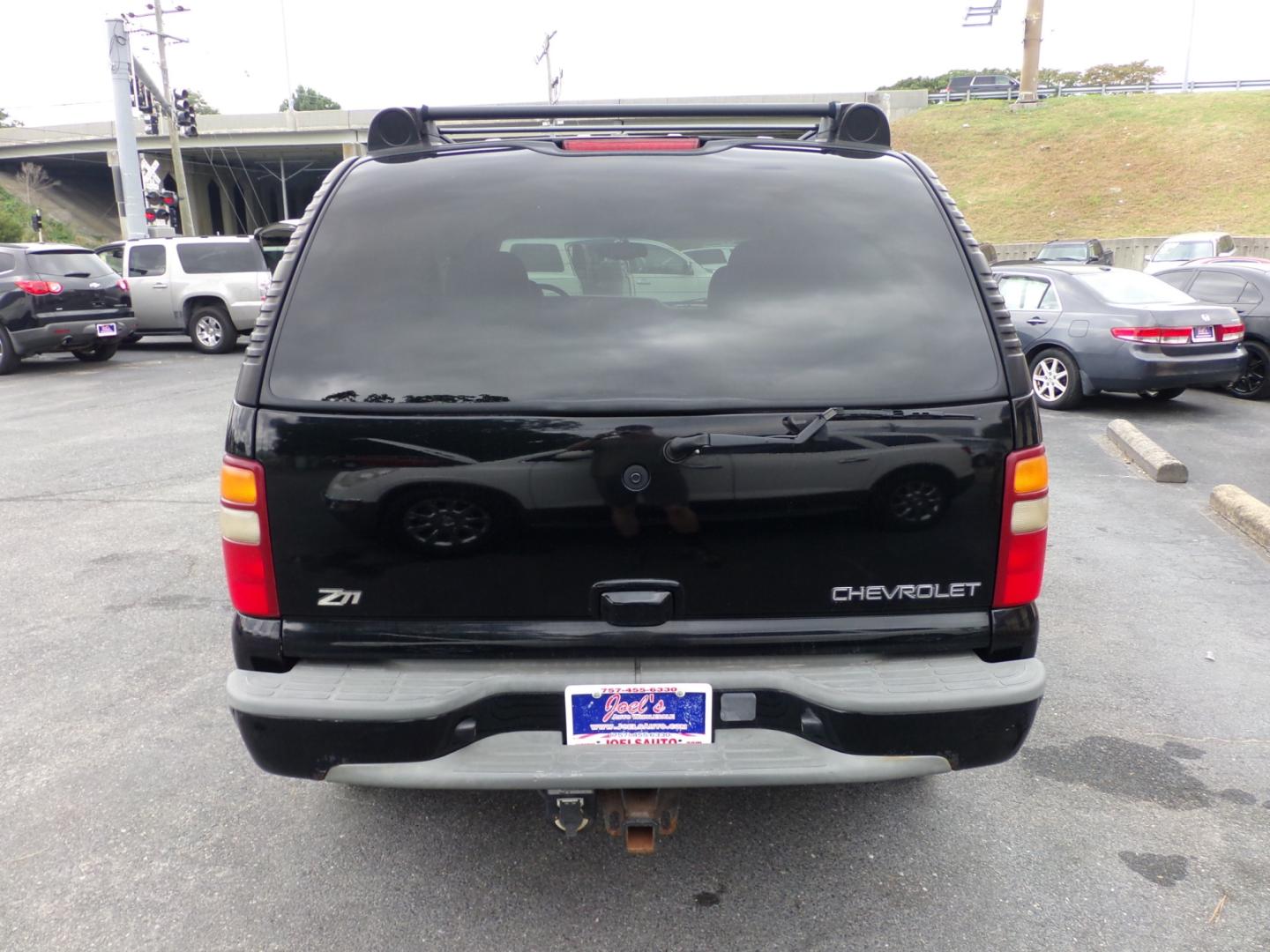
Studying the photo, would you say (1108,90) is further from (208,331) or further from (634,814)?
(634,814)

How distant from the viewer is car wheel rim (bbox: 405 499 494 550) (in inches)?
87.9

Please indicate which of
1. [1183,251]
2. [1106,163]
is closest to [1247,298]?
[1183,251]

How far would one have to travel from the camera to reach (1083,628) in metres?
4.50

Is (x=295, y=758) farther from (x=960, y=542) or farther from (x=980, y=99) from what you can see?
(x=980, y=99)

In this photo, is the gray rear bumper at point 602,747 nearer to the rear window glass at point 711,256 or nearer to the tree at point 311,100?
the rear window glass at point 711,256

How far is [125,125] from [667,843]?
23.7 m

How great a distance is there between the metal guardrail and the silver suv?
157 ft

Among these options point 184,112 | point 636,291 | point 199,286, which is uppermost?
point 184,112

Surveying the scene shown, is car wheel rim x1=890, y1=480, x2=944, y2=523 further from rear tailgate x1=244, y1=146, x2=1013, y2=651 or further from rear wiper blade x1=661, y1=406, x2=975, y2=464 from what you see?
rear wiper blade x1=661, y1=406, x2=975, y2=464

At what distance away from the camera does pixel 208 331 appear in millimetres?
16031

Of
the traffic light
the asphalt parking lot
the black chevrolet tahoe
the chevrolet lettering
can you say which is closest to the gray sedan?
the asphalt parking lot

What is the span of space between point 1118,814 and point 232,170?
231 ft

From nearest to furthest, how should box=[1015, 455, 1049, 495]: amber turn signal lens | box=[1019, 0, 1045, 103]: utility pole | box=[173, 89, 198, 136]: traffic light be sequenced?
box=[1015, 455, 1049, 495]: amber turn signal lens
box=[173, 89, 198, 136]: traffic light
box=[1019, 0, 1045, 103]: utility pole

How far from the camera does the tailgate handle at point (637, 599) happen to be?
228 cm
